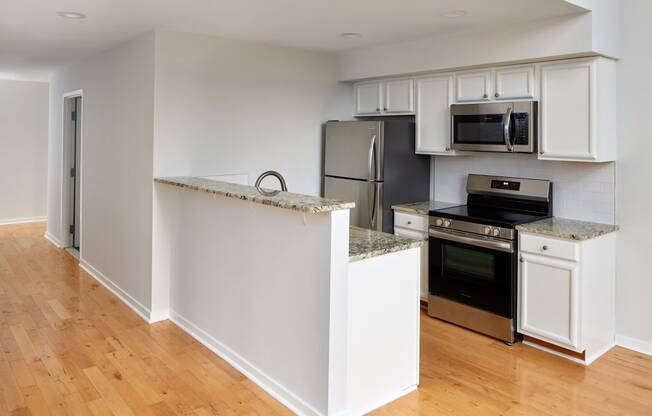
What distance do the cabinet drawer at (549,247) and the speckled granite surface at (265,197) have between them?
163 cm

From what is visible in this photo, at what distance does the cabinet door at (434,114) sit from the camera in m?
4.29

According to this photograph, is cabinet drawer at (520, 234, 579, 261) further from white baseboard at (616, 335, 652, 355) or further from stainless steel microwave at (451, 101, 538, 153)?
white baseboard at (616, 335, 652, 355)

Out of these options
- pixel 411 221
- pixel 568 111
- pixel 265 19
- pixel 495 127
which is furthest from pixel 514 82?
pixel 265 19

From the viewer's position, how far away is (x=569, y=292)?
3.30 metres

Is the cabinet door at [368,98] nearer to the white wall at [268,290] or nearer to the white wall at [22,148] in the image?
the white wall at [268,290]

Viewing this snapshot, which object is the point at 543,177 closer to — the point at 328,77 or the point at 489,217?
the point at 489,217

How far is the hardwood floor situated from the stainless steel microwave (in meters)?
1.45

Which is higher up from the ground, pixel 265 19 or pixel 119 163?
pixel 265 19

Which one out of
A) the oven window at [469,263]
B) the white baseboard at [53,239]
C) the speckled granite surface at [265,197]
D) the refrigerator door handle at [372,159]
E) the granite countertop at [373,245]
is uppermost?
the refrigerator door handle at [372,159]

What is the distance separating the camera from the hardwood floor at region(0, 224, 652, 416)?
2.76 meters

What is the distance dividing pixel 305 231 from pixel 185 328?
1.79 metres

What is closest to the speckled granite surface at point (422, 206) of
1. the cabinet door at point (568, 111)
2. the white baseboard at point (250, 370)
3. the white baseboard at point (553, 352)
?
the cabinet door at point (568, 111)

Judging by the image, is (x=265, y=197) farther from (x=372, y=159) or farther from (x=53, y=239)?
(x=53, y=239)

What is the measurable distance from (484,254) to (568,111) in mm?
1148
